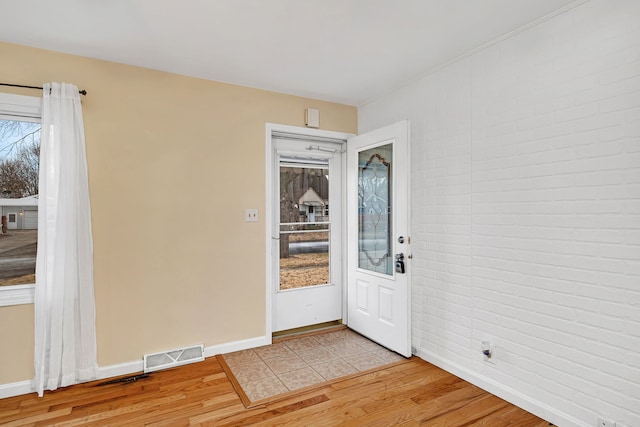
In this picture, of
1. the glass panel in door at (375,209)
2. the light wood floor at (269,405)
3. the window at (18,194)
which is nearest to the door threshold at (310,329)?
the glass panel in door at (375,209)

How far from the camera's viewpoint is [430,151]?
296 cm

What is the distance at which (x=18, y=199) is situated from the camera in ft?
8.21

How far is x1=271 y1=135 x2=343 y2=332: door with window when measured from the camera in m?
3.61

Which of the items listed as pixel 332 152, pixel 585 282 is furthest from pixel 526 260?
pixel 332 152

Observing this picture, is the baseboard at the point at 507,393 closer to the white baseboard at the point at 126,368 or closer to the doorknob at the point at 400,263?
the doorknob at the point at 400,263

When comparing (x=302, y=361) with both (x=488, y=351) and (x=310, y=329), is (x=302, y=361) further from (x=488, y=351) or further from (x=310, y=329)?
(x=488, y=351)

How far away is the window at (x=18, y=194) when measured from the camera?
8.00ft

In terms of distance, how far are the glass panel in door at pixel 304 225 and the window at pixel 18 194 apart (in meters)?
2.03

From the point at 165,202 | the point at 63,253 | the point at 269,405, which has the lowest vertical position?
the point at 269,405

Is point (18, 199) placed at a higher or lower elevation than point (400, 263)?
higher

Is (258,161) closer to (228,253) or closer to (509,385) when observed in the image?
(228,253)

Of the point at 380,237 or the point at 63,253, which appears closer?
the point at 63,253

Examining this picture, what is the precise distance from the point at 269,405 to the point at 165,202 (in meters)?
1.78

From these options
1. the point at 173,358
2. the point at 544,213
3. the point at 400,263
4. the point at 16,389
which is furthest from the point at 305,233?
the point at 16,389
